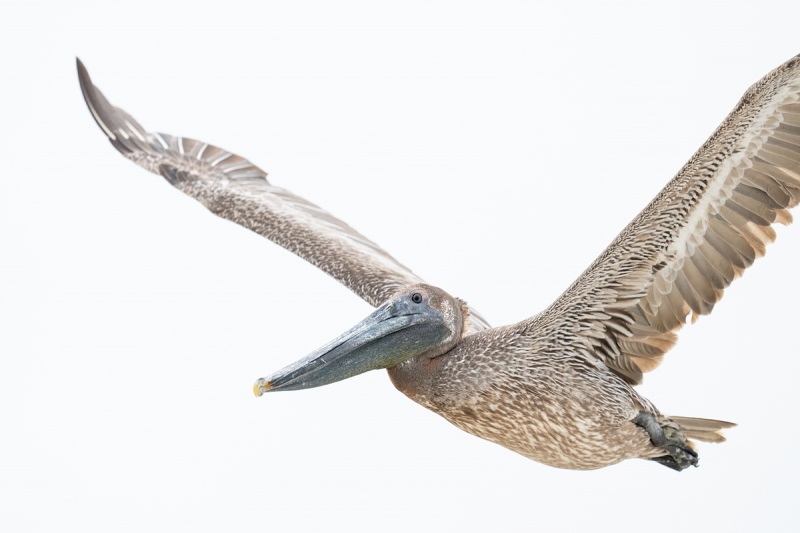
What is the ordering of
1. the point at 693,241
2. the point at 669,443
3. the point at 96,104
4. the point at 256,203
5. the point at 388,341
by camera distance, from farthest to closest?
the point at 96,104
the point at 256,203
the point at 669,443
the point at 388,341
the point at 693,241

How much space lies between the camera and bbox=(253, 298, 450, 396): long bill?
6.22 m

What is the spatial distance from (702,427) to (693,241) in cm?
138

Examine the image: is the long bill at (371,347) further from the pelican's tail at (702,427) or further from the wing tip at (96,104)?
the wing tip at (96,104)

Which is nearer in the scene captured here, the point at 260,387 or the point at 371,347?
the point at 260,387

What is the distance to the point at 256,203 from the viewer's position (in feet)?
30.6

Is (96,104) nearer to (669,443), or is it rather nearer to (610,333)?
(610,333)

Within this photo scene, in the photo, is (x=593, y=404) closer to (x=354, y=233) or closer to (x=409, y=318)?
(x=409, y=318)

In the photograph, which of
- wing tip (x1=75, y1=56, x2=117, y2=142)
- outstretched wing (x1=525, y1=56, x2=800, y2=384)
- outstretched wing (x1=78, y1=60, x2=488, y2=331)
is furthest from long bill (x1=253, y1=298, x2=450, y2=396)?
wing tip (x1=75, y1=56, x2=117, y2=142)

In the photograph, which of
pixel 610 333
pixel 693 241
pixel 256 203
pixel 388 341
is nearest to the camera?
pixel 693 241

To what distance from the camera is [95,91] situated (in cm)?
973

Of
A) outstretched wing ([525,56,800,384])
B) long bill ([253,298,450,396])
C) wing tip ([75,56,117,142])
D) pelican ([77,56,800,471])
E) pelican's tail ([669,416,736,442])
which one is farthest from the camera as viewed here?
wing tip ([75,56,117,142])

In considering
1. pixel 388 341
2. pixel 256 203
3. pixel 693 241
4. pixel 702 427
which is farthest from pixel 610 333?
pixel 256 203

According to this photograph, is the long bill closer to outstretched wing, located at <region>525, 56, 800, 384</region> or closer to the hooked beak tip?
the hooked beak tip

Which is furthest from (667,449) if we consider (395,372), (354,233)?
(354,233)
